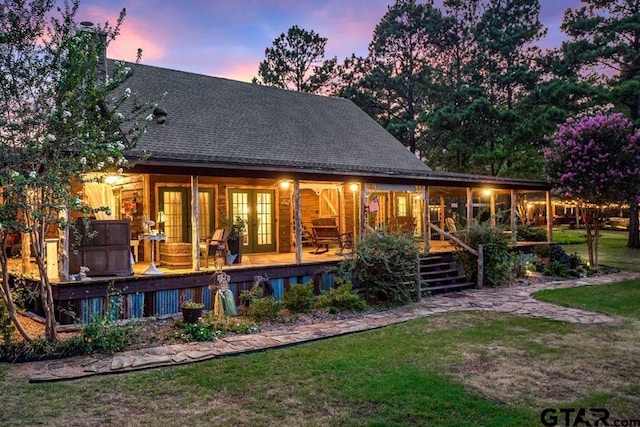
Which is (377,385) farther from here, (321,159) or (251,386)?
(321,159)

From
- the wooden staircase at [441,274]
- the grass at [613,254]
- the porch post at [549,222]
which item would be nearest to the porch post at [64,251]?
the wooden staircase at [441,274]

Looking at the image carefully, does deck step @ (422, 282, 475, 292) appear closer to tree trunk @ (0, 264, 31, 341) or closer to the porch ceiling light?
the porch ceiling light

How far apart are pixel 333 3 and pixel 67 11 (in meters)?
12.1

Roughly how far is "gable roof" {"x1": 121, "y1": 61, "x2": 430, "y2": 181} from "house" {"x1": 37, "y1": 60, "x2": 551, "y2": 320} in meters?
0.05

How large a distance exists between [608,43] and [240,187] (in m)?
18.3

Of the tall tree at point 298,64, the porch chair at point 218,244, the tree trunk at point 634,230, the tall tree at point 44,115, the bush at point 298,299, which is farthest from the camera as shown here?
the tall tree at point 298,64

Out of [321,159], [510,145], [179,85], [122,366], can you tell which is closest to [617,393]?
[122,366]

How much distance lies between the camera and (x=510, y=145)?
22.4m

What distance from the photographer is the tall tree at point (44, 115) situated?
581cm

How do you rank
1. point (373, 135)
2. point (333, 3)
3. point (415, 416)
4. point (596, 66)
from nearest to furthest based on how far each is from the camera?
point (415, 416)
point (333, 3)
point (373, 135)
point (596, 66)

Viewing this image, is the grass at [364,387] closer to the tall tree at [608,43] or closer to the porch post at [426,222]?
the porch post at [426,222]

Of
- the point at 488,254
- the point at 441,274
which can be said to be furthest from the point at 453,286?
the point at 488,254

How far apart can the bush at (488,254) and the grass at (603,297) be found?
1.33 meters

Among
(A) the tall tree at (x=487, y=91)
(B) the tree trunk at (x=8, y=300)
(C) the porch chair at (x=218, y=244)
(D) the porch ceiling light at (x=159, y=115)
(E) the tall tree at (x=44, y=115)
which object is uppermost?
(A) the tall tree at (x=487, y=91)
